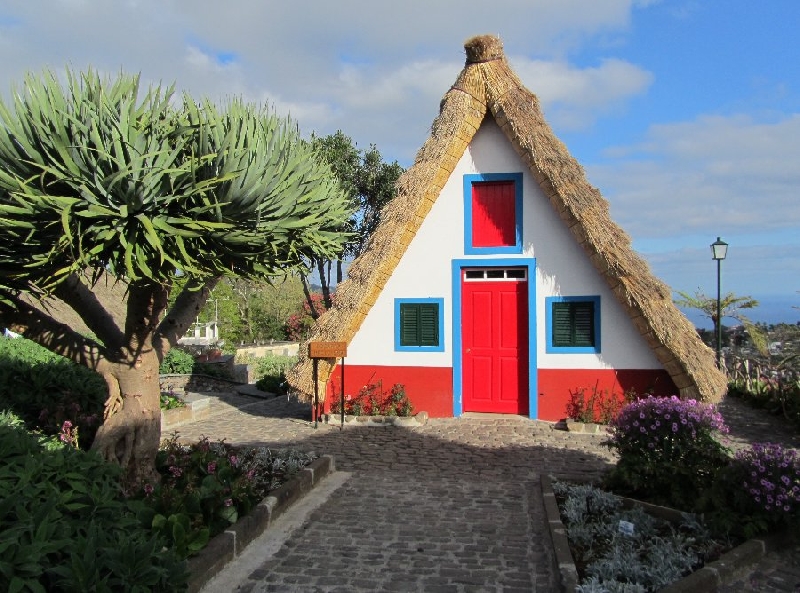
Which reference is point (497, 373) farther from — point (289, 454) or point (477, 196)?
point (289, 454)

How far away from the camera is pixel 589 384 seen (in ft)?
35.2

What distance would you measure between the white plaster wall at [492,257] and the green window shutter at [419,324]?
0.19 m

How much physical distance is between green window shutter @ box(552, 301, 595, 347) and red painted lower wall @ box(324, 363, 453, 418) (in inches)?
83.2

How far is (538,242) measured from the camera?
11008mm

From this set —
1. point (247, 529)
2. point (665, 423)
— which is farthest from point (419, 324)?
point (247, 529)

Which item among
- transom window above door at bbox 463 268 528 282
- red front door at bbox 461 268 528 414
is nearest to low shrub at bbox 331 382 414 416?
red front door at bbox 461 268 528 414

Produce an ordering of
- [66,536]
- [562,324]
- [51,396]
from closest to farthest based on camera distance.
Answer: [66,536] < [51,396] < [562,324]

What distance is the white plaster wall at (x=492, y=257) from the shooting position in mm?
10617

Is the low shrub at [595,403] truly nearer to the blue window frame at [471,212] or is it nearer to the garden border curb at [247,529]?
the blue window frame at [471,212]

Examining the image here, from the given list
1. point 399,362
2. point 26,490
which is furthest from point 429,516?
point 399,362

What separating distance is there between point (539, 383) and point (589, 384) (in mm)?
867

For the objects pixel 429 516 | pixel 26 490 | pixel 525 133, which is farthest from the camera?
pixel 525 133

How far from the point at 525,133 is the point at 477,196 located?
1.43 metres

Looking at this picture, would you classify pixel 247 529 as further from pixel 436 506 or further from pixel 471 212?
pixel 471 212
